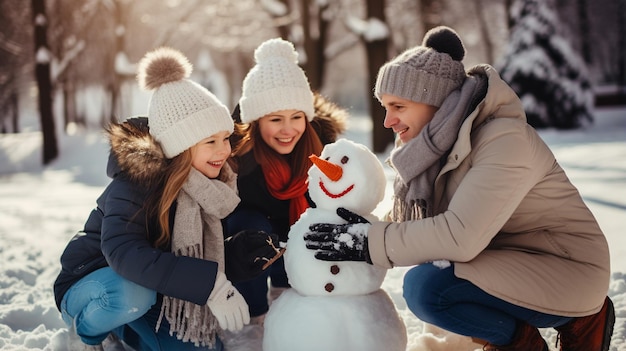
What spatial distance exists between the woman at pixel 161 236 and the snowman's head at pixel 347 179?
34 centimetres

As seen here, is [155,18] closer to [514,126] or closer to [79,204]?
[79,204]

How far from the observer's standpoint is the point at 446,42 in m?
2.26

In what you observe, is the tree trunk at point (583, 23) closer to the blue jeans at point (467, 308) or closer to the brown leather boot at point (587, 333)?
the brown leather boot at point (587, 333)

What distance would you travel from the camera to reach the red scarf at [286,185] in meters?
3.00

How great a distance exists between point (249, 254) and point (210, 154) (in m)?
0.47

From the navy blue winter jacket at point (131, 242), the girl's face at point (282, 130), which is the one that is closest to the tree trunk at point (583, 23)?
the girl's face at point (282, 130)

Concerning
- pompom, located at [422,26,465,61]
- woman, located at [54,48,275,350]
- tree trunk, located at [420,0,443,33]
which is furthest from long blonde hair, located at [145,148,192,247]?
tree trunk, located at [420,0,443,33]

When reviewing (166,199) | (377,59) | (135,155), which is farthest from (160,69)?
(377,59)

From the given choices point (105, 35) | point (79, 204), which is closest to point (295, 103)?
point (79, 204)

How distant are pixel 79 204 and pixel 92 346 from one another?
4892mm

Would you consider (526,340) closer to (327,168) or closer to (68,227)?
(327,168)

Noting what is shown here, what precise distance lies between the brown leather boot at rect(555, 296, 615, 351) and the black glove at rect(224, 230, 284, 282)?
113 cm

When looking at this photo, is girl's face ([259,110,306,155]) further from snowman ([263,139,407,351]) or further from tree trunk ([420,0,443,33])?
tree trunk ([420,0,443,33])

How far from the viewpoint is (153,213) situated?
2.35 m
